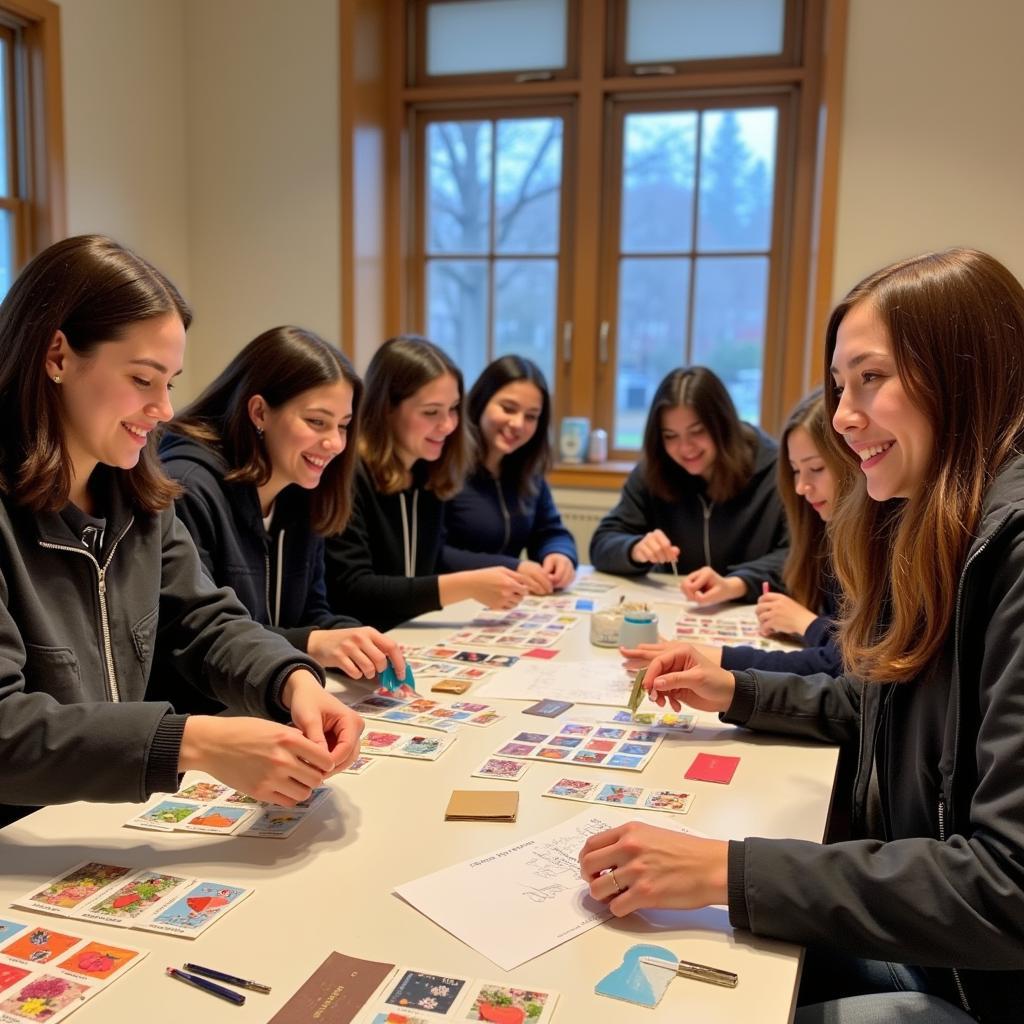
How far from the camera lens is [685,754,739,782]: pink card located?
143 centimetres

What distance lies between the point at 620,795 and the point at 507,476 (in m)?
2.08

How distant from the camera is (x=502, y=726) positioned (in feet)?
5.36

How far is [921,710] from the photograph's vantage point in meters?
1.18

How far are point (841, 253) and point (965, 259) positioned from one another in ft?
9.81

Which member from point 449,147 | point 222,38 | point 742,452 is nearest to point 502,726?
point 742,452

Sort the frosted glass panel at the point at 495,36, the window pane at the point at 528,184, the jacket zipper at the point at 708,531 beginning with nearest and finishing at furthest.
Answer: the jacket zipper at the point at 708,531, the frosted glass panel at the point at 495,36, the window pane at the point at 528,184

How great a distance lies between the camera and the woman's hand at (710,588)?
2619mm

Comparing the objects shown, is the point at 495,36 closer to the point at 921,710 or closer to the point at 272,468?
the point at 272,468

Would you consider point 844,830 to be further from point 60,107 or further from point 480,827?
point 60,107

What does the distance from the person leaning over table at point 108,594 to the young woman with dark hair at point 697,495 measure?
1651 millimetres

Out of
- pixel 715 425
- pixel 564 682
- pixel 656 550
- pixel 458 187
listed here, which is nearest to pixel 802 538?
pixel 656 550

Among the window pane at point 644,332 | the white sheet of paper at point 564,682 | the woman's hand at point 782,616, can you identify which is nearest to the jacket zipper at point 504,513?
the woman's hand at point 782,616

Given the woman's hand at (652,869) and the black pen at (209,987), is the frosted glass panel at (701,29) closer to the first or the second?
the woman's hand at (652,869)

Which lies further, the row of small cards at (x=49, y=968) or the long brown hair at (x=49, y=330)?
the long brown hair at (x=49, y=330)
